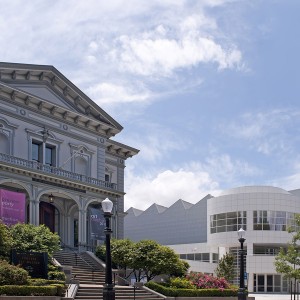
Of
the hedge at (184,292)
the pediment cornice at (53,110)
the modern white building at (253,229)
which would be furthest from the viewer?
the modern white building at (253,229)

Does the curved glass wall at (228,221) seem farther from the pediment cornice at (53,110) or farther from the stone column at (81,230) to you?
the stone column at (81,230)

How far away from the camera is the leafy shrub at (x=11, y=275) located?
30.5 meters

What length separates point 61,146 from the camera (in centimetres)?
4788

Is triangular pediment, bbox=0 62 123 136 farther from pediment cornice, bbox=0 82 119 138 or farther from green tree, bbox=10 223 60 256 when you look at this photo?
green tree, bbox=10 223 60 256

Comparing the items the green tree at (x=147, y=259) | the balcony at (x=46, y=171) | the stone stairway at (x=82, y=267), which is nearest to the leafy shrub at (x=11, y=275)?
the stone stairway at (x=82, y=267)

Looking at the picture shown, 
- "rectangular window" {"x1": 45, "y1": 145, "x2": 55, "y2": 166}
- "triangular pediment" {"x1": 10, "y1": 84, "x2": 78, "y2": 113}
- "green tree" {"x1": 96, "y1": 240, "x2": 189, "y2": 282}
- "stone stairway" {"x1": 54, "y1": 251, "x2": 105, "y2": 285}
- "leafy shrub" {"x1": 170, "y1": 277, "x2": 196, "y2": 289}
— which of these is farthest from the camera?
"rectangular window" {"x1": 45, "y1": 145, "x2": 55, "y2": 166}

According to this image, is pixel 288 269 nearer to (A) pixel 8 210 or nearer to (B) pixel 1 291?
(A) pixel 8 210

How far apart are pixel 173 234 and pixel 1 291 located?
70.8 metres

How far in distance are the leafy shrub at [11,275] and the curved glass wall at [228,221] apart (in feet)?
157

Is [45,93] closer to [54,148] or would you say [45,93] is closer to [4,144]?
[54,148]

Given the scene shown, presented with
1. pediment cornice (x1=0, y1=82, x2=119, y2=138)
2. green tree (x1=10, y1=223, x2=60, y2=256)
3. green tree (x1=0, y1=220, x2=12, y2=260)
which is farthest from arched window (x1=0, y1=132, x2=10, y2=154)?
green tree (x1=0, y1=220, x2=12, y2=260)

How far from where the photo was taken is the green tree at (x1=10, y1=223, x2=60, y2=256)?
36.1 meters

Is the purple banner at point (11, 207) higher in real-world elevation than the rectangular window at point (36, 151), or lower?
lower

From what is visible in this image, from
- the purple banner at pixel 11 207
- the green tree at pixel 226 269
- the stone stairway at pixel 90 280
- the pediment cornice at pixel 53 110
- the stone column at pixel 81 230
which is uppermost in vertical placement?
the pediment cornice at pixel 53 110
